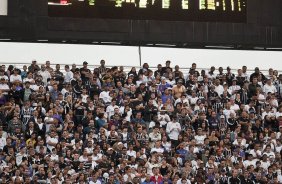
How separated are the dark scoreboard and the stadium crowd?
196 cm

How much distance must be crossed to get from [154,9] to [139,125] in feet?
18.1

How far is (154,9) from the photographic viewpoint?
42312 mm

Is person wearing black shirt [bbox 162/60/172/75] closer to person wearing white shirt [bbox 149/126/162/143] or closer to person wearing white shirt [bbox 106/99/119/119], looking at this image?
person wearing white shirt [bbox 106/99/119/119]

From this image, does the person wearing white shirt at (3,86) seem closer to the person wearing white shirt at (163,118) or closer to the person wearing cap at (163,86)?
the person wearing white shirt at (163,118)

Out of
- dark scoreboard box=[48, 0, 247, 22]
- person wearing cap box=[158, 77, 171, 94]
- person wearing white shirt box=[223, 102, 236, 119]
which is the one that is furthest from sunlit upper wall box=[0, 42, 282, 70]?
person wearing white shirt box=[223, 102, 236, 119]

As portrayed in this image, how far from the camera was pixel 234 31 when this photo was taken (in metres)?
43.3

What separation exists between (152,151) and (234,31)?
24.6 feet

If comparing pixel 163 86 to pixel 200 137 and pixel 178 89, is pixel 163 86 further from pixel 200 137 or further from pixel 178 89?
pixel 200 137

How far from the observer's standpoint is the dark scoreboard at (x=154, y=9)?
41844 mm

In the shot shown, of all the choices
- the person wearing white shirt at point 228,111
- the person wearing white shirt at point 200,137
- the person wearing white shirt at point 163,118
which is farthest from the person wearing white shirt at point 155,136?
the person wearing white shirt at point 228,111

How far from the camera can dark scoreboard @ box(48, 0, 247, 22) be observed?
41.8 meters

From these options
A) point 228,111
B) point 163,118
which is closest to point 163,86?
point 163,118

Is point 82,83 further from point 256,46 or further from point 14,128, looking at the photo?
point 256,46

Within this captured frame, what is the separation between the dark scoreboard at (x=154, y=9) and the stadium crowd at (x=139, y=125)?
77.2 inches
